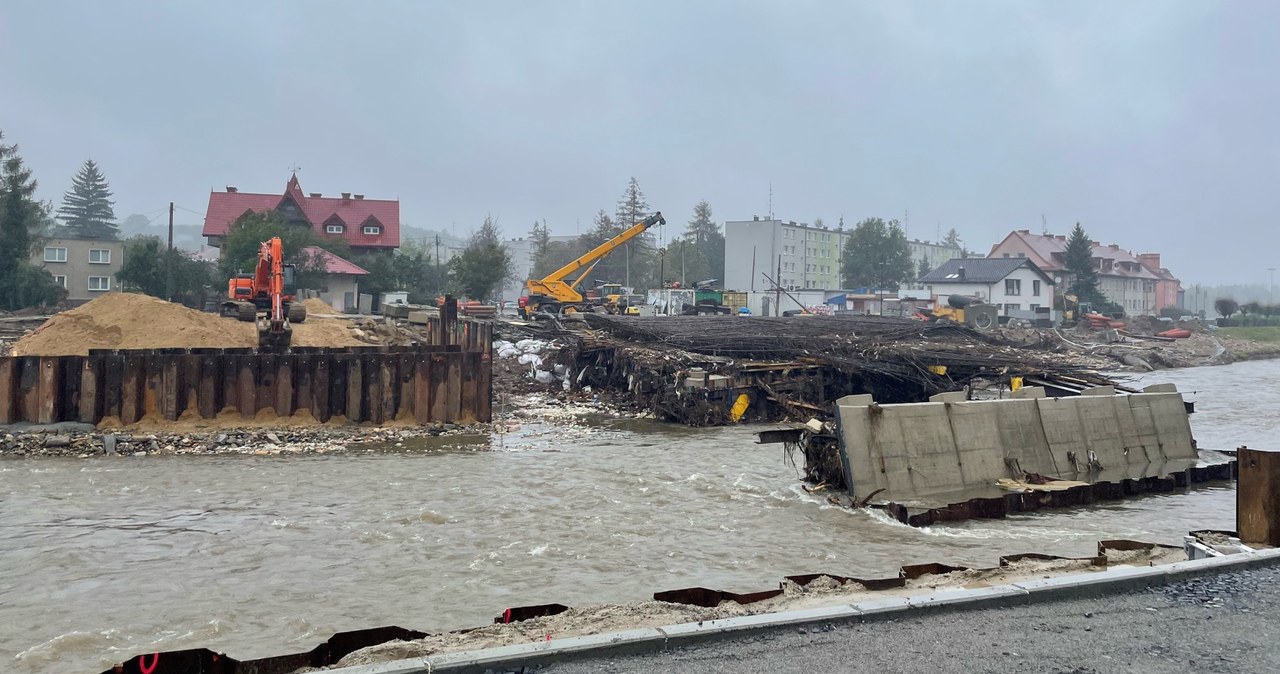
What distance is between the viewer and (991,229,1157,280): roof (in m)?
89.1

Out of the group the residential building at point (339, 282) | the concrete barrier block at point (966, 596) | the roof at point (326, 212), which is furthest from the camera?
the roof at point (326, 212)

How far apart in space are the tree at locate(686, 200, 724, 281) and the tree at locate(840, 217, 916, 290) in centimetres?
1737

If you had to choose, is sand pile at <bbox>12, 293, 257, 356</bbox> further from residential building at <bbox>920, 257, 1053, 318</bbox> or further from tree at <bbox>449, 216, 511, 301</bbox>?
residential building at <bbox>920, 257, 1053, 318</bbox>

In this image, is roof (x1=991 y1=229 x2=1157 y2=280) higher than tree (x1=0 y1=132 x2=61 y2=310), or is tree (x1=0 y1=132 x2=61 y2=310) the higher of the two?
roof (x1=991 y1=229 x2=1157 y2=280)

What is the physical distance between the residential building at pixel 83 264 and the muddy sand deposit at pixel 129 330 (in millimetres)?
36073

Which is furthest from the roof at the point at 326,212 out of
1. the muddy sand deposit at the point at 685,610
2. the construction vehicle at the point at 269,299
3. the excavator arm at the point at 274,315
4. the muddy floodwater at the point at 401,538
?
the muddy sand deposit at the point at 685,610

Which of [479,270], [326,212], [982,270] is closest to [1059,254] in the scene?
[982,270]

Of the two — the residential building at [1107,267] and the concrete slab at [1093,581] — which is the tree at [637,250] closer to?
the residential building at [1107,267]

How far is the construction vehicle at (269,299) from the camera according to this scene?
2466 cm

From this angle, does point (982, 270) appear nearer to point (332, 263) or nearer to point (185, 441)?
point (332, 263)

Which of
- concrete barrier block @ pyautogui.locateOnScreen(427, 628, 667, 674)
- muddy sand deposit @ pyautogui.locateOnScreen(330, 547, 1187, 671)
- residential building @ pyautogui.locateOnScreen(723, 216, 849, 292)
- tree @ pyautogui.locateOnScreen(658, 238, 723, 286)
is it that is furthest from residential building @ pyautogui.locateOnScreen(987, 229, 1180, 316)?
concrete barrier block @ pyautogui.locateOnScreen(427, 628, 667, 674)

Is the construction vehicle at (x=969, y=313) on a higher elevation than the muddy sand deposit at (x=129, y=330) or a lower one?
higher

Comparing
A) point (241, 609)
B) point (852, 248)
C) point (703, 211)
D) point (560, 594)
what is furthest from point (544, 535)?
point (703, 211)

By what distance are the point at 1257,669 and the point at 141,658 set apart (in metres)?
6.97
